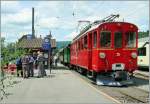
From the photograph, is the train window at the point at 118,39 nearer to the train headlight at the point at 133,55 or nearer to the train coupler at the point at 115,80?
the train headlight at the point at 133,55

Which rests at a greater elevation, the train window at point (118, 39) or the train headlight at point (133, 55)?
the train window at point (118, 39)

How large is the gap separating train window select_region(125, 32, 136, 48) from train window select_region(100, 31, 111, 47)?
0.94m

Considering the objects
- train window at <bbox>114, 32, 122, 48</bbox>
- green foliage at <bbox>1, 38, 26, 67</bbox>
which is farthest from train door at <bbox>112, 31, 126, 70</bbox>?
green foliage at <bbox>1, 38, 26, 67</bbox>

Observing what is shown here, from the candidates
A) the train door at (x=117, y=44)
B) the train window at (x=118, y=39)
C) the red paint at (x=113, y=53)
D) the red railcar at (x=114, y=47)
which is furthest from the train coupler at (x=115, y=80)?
the train window at (x=118, y=39)

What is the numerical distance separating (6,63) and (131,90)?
11.8 m

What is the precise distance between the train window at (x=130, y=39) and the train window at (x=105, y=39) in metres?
0.94

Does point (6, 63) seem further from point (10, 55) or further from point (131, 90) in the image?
point (131, 90)

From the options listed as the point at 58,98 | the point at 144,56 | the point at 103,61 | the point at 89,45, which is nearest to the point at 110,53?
the point at 103,61

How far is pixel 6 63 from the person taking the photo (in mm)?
8883

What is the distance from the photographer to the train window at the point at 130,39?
22.5 metres

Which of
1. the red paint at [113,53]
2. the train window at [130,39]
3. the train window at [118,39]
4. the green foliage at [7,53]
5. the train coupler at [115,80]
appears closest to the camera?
the green foliage at [7,53]

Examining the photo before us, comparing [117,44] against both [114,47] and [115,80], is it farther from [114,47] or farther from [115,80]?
[115,80]

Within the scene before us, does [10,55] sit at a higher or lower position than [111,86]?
higher

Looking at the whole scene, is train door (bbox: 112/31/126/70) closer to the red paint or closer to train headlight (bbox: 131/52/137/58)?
the red paint
